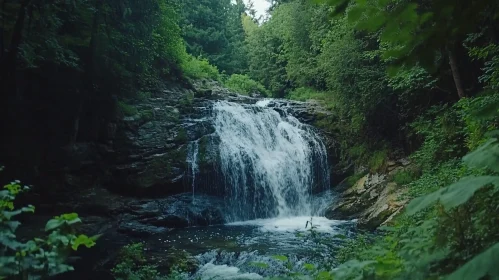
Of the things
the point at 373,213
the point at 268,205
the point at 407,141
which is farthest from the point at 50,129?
the point at 407,141

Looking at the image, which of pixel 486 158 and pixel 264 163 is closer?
pixel 486 158

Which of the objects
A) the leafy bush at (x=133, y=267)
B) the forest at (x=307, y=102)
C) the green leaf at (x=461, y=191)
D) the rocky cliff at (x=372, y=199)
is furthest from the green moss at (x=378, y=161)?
the green leaf at (x=461, y=191)

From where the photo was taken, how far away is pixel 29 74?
404 inches

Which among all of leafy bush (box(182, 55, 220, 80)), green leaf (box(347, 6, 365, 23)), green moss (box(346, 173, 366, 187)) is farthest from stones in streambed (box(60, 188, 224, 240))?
green leaf (box(347, 6, 365, 23))

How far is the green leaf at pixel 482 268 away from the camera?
3.41 feet

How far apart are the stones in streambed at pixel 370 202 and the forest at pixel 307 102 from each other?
0.99ft

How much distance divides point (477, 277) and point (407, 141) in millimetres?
11849

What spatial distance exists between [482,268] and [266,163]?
13214mm

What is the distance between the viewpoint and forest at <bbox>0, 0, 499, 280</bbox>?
6.68 ft

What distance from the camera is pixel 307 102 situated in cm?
1825

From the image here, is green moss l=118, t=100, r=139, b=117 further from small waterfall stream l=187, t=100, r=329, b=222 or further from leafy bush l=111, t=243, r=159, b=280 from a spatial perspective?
leafy bush l=111, t=243, r=159, b=280

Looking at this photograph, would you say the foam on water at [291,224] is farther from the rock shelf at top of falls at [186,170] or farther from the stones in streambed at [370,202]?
the stones in streambed at [370,202]

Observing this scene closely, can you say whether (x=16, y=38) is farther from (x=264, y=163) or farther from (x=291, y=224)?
(x=264, y=163)

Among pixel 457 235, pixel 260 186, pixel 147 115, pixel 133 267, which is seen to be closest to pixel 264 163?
pixel 260 186
